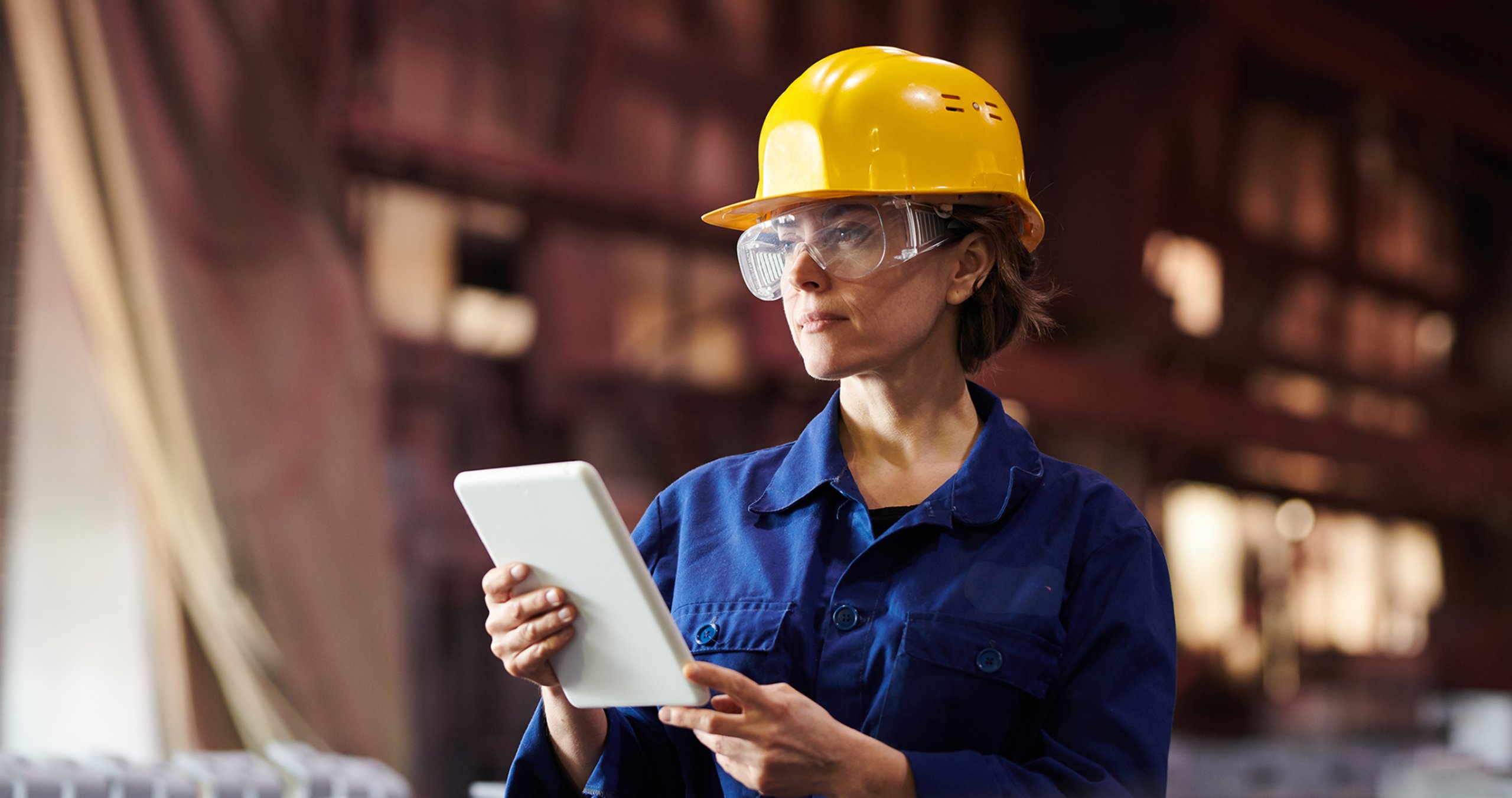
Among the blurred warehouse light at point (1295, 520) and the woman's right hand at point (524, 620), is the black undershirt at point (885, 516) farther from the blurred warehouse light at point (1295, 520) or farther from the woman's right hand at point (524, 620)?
the blurred warehouse light at point (1295, 520)

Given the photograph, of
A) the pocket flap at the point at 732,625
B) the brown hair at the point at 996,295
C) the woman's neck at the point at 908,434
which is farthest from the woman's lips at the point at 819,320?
the pocket flap at the point at 732,625

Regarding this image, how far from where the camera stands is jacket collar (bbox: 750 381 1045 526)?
58.7 inches

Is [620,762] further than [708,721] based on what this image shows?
Yes

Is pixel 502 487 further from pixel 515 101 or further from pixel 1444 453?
pixel 1444 453

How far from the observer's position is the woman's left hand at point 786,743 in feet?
4.14

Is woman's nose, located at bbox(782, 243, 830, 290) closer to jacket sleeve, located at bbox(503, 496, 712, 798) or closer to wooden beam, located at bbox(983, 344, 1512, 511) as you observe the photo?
jacket sleeve, located at bbox(503, 496, 712, 798)

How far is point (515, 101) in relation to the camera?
6.12m

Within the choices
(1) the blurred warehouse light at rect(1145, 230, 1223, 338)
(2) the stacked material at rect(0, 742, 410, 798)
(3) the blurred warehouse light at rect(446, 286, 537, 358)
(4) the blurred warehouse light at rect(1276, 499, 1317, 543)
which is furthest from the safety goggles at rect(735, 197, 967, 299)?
(4) the blurred warehouse light at rect(1276, 499, 1317, 543)

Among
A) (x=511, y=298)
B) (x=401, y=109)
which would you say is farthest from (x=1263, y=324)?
(x=401, y=109)

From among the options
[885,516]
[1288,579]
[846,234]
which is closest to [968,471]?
[885,516]

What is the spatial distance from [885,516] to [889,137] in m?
0.46

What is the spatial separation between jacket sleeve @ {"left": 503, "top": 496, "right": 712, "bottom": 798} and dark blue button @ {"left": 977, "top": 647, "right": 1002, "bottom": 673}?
414 millimetres

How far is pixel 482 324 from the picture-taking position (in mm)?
6156

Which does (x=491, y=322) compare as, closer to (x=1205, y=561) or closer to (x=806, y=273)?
(x=806, y=273)
